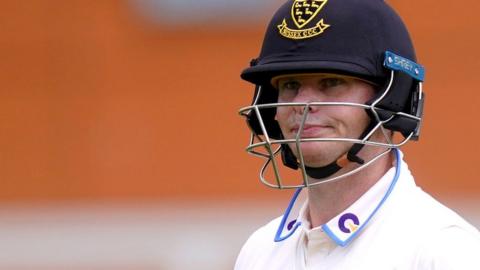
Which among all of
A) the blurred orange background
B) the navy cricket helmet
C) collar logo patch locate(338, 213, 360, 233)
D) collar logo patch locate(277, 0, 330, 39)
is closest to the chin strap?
the navy cricket helmet

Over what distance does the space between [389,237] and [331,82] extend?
44 centimetres

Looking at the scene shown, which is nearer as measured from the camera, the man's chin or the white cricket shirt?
the white cricket shirt

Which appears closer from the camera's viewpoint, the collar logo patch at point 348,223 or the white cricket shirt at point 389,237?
the white cricket shirt at point 389,237

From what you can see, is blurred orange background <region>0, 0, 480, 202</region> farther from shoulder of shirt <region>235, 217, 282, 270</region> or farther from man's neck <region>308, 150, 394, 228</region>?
man's neck <region>308, 150, 394, 228</region>

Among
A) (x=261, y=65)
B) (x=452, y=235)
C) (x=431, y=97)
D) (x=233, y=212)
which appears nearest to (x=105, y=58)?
(x=233, y=212)

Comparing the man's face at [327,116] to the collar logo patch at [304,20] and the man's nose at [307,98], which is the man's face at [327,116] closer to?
the man's nose at [307,98]

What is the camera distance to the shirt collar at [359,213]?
10.1ft

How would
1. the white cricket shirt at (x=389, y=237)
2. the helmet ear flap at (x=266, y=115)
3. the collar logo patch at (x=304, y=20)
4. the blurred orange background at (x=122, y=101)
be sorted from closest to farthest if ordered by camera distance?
the white cricket shirt at (x=389, y=237) < the collar logo patch at (x=304, y=20) < the helmet ear flap at (x=266, y=115) < the blurred orange background at (x=122, y=101)

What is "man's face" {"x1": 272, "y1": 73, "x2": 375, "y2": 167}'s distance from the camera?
314cm

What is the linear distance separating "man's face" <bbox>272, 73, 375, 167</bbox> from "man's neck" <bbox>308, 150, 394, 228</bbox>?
0.07 metres

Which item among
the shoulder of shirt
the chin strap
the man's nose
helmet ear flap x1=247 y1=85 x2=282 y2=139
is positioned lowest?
the shoulder of shirt

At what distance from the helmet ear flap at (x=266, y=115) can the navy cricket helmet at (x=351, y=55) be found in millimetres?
73

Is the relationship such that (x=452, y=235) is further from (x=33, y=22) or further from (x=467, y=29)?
(x=33, y=22)

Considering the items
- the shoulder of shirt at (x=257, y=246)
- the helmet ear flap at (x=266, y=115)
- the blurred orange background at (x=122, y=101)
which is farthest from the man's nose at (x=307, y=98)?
the blurred orange background at (x=122, y=101)
